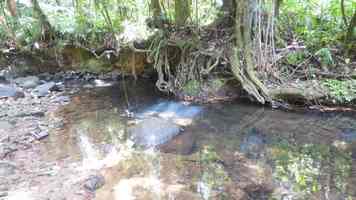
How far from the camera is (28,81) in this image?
7.10m

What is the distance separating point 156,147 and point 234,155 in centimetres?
98

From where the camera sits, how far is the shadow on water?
3.11 m

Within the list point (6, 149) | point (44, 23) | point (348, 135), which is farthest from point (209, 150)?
point (44, 23)

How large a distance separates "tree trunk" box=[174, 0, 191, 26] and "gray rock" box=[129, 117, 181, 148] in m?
2.44

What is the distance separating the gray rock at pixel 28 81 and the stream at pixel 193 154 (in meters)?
1.87

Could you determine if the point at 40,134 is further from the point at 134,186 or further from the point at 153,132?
the point at 134,186

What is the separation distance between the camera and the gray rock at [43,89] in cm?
631

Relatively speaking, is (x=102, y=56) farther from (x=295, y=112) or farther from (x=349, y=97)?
(x=349, y=97)

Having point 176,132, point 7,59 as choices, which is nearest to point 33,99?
point 7,59

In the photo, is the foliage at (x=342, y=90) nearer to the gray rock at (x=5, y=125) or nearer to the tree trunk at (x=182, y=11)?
the tree trunk at (x=182, y=11)

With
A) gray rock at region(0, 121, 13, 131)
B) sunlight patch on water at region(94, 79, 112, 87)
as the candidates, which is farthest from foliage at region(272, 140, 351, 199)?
sunlight patch on water at region(94, 79, 112, 87)

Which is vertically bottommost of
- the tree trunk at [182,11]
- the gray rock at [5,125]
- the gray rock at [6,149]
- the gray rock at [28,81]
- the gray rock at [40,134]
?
the gray rock at [6,149]

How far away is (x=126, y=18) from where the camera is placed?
25.3ft

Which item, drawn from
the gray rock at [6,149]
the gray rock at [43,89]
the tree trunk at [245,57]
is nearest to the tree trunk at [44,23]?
the gray rock at [43,89]
